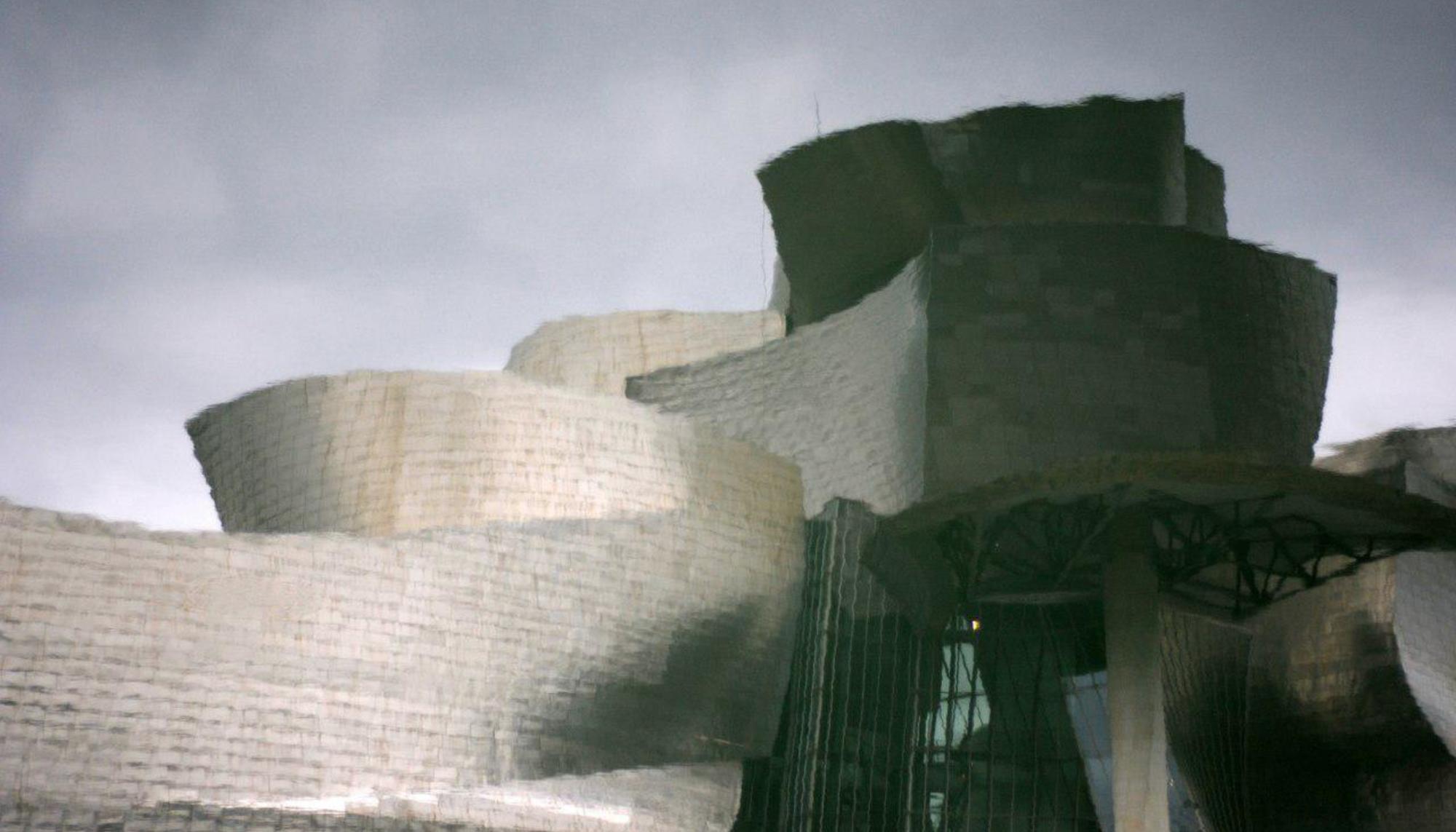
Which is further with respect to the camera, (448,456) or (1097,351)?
(1097,351)

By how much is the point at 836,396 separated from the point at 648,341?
4.98 m

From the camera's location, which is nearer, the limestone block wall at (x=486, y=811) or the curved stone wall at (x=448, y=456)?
the limestone block wall at (x=486, y=811)

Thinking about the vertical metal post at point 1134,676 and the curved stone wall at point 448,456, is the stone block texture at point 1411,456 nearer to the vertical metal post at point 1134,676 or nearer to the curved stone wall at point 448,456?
the vertical metal post at point 1134,676

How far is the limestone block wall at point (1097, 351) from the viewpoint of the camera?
17.2 metres

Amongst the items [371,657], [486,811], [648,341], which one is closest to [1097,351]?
[648,341]

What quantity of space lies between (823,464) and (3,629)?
9.92 meters

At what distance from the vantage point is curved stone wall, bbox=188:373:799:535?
53.9ft

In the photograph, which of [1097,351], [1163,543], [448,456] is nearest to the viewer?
[448,456]

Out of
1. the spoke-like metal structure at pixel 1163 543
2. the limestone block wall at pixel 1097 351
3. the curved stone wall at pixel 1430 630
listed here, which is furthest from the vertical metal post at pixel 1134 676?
the curved stone wall at pixel 1430 630

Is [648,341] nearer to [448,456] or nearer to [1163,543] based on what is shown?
[448,456]

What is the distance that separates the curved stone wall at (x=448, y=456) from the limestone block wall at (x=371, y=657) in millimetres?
666

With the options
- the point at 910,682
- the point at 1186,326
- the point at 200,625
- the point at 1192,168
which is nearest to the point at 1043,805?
the point at 910,682

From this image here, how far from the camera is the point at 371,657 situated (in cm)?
1423

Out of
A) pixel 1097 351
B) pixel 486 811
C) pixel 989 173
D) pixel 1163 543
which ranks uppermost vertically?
pixel 989 173
